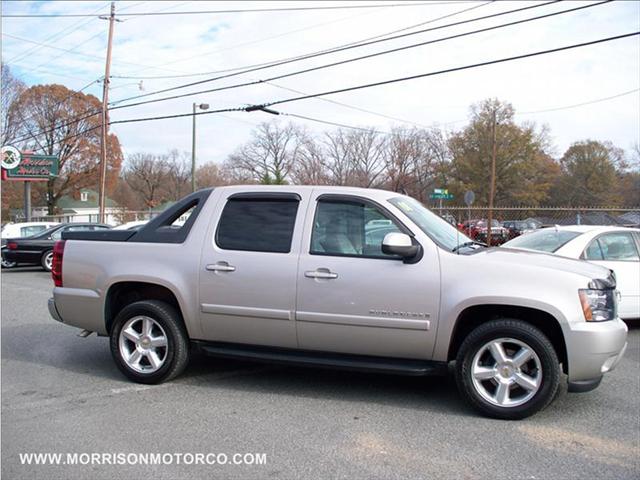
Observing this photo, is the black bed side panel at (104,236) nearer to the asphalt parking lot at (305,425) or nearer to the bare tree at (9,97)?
the asphalt parking lot at (305,425)

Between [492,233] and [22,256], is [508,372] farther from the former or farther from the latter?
[492,233]

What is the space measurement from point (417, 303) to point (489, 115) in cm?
5367

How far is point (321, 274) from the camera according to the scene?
189 inches

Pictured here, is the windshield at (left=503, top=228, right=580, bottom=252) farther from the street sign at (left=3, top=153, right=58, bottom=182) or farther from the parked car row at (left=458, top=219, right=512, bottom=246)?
the street sign at (left=3, top=153, right=58, bottom=182)

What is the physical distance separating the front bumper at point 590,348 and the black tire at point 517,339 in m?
0.14

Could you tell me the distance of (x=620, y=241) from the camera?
776 centimetres

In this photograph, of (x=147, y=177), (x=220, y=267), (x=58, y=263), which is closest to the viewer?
(x=220, y=267)

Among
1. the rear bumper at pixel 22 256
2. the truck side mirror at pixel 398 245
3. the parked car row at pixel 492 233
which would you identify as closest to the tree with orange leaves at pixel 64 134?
the rear bumper at pixel 22 256

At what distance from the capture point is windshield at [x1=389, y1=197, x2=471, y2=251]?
488 centimetres

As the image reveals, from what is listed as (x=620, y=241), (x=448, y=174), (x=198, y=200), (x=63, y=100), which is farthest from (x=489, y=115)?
(x=198, y=200)

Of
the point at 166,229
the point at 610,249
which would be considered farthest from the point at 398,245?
the point at 610,249

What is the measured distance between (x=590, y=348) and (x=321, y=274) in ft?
6.98

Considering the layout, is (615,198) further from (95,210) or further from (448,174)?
(95,210)

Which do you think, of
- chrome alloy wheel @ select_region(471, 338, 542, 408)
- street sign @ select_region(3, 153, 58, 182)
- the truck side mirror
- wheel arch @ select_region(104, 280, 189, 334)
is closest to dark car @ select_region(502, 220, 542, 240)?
chrome alloy wheel @ select_region(471, 338, 542, 408)
